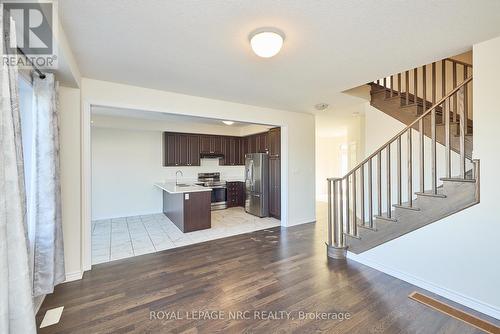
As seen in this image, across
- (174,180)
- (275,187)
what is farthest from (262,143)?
(174,180)

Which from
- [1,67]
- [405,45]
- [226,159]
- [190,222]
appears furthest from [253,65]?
[226,159]

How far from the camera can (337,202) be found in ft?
11.3

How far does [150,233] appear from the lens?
4.54 m

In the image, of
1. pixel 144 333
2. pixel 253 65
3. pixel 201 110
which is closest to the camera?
pixel 144 333

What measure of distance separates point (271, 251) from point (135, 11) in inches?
134

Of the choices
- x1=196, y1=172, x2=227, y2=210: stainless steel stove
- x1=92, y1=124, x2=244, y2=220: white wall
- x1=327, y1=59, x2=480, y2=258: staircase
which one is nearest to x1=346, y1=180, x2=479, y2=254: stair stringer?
x1=327, y1=59, x2=480, y2=258: staircase

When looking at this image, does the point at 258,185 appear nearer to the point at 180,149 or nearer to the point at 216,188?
the point at 216,188

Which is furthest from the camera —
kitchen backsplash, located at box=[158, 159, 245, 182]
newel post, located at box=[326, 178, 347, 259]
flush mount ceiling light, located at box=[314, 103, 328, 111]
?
kitchen backsplash, located at box=[158, 159, 245, 182]

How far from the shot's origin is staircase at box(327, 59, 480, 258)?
2316 mm

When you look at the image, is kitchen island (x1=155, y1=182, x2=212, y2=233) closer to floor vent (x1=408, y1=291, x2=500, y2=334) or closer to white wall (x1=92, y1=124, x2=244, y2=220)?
white wall (x1=92, y1=124, x2=244, y2=220)

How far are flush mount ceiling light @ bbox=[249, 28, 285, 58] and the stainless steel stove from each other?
16.4ft

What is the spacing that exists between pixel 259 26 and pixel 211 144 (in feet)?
17.3

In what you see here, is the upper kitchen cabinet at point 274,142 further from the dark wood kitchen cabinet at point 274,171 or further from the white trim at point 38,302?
the white trim at point 38,302

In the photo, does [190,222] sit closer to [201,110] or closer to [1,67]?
[201,110]
